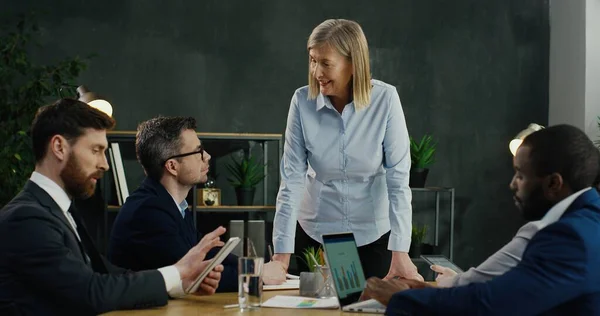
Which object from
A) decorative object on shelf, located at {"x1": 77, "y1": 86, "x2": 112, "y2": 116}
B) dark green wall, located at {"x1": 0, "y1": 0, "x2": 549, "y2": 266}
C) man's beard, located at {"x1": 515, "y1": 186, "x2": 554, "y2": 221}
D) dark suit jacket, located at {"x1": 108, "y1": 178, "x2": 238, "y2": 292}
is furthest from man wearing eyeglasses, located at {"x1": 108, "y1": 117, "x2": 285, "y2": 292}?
dark green wall, located at {"x1": 0, "y1": 0, "x2": 549, "y2": 266}

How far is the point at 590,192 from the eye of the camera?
185 cm

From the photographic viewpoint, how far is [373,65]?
593 centimetres

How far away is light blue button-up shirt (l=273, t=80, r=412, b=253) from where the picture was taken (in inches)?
123

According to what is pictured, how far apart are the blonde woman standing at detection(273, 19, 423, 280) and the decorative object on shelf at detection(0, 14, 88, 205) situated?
2.20 m

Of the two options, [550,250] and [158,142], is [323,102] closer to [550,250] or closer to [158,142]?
[158,142]

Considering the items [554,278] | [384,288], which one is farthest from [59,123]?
[554,278]

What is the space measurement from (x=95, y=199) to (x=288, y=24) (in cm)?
176

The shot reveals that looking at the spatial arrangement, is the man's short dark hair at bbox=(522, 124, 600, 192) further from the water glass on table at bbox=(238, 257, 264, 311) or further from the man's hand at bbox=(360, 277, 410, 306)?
the water glass on table at bbox=(238, 257, 264, 311)

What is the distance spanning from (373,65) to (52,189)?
392 centimetres

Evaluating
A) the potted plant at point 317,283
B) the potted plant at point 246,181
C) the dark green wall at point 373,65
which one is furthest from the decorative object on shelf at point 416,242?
the potted plant at point 317,283

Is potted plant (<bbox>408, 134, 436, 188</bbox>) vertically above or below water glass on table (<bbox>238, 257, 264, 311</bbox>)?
above

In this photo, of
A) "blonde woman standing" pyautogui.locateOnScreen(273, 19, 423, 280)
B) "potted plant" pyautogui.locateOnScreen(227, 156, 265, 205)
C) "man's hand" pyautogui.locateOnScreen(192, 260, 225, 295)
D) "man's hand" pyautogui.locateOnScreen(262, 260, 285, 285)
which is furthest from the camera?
"potted plant" pyautogui.locateOnScreen(227, 156, 265, 205)

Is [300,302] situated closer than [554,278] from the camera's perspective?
No

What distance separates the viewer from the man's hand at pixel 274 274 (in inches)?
114
